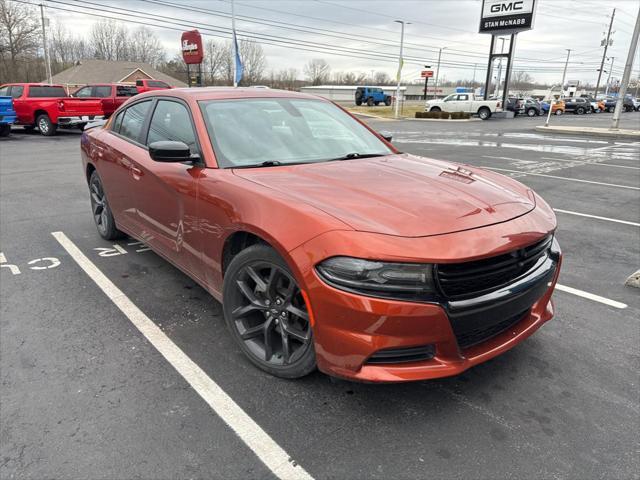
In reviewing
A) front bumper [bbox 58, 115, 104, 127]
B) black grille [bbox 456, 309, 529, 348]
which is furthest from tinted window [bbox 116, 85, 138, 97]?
black grille [bbox 456, 309, 529, 348]

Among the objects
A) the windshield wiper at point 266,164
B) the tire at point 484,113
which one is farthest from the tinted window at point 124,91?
the tire at point 484,113

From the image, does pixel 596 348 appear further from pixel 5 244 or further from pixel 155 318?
pixel 5 244

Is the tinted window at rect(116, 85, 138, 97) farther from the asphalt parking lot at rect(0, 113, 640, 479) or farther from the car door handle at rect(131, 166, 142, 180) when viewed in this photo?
the car door handle at rect(131, 166, 142, 180)

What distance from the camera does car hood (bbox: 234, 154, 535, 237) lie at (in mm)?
2184

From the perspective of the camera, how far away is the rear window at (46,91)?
17.3 m

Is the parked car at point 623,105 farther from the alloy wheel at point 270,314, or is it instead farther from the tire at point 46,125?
the alloy wheel at point 270,314

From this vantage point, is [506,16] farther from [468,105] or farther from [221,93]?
[221,93]

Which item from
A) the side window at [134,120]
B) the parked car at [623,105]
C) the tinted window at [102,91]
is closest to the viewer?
the side window at [134,120]

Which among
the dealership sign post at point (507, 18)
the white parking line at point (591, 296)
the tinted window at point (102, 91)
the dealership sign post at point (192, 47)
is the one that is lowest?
the white parking line at point (591, 296)

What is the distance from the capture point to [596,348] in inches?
119

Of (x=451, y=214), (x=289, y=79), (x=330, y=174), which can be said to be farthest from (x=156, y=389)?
(x=289, y=79)

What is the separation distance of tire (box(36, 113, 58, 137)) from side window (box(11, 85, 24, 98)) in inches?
46.1

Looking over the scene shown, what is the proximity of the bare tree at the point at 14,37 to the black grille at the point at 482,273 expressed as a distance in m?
62.2

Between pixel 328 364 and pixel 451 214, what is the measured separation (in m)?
0.97
